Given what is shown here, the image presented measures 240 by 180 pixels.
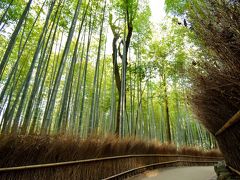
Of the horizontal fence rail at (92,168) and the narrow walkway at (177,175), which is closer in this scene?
the horizontal fence rail at (92,168)

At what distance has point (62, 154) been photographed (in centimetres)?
253

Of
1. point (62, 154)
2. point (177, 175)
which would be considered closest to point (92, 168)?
point (62, 154)

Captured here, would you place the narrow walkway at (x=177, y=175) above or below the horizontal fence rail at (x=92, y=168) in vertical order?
below

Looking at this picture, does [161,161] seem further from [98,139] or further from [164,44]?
[164,44]

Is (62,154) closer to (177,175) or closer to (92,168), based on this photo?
(92,168)

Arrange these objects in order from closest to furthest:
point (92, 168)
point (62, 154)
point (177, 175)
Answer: point (62, 154)
point (92, 168)
point (177, 175)

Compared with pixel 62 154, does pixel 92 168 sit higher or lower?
lower

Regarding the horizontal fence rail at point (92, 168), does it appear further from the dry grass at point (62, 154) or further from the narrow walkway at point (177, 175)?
the narrow walkway at point (177, 175)

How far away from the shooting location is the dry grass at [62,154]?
72.7 inches

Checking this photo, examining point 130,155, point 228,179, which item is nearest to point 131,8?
point 130,155

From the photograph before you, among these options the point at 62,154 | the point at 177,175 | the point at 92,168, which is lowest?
the point at 177,175

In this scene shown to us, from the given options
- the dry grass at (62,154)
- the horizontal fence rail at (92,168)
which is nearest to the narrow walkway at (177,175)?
the horizontal fence rail at (92,168)

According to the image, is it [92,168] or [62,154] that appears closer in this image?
[62,154]

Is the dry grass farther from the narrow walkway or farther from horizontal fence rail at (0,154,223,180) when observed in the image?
the narrow walkway
